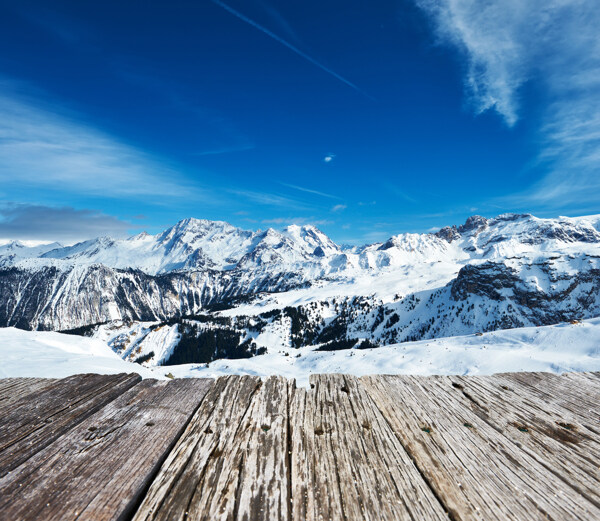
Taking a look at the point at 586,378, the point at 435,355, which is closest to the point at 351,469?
the point at 586,378

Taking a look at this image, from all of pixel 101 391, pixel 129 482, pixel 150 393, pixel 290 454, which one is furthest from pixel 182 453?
pixel 101 391

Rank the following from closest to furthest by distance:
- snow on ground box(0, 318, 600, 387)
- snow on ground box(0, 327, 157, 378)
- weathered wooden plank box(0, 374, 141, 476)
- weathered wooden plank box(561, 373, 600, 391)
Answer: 1. weathered wooden plank box(0, 374, 141, 476)
2. weathered wooden plank box(561, 373, 600, 391)
3. snow on ground box(0, 327, 157, 378)
4. snow on ground box(0, 318, 600, 387)

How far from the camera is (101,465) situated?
7.27 feet

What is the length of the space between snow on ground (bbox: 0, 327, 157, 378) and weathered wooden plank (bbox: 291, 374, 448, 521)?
722 cm

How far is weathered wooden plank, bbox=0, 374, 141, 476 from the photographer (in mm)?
2445

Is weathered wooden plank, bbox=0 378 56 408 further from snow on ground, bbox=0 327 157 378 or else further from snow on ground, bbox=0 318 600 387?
snow on ground, bbox=0 318 600 387

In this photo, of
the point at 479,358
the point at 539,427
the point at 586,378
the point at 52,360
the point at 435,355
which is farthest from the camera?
the point at 435,355

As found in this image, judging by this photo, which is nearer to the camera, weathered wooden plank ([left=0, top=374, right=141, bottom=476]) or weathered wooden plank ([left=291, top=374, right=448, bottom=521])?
weathered wooden plank ([left=291, top=374, right=448, bottom=521])

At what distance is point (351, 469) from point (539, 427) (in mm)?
1994

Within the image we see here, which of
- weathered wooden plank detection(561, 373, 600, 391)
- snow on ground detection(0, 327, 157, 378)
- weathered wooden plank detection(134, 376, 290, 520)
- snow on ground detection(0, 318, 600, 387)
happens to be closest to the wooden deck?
weathered wooden plank detection(134, 376, 290, 520)

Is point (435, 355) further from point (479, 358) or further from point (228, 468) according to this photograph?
point (228, 468)

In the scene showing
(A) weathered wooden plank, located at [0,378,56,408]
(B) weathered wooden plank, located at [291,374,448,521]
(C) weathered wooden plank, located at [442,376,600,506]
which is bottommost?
(C) weathered wooden plank, located at [442,376,600,506]

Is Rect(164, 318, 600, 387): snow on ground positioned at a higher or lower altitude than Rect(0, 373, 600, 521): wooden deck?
lower

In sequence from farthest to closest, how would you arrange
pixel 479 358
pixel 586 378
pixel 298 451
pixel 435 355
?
pixel 435 355, pixel 479 358, pixel 586 378, pixel 298 451
